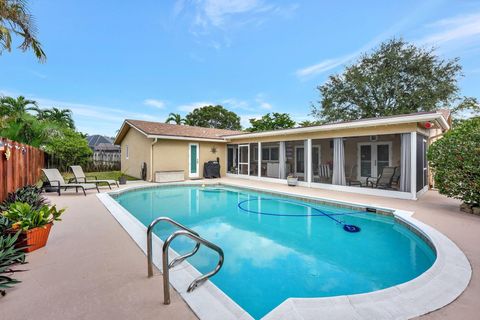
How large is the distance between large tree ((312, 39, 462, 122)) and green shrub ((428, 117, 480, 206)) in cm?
1843

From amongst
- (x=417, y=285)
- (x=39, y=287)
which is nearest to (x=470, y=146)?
(x=417, y=285)

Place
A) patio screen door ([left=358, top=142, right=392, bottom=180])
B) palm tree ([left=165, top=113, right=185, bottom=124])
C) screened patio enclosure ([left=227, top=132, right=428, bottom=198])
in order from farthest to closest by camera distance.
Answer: palm tree ([left=165, top=113, right=185, bottom=124])
patio screen door ([left=358, top=142, right=392, bottom=180])
screened patio enclosure ([left=227, top=132, right=428, bottom=198])

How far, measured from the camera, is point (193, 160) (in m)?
15.6

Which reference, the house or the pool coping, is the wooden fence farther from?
the house

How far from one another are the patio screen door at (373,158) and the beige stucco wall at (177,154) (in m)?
9.17

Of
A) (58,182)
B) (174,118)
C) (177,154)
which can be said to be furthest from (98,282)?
(174,118)

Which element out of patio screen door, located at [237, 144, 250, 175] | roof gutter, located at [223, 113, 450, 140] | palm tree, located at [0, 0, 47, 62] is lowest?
patio screen door, located at [237, 144, 250, 175]

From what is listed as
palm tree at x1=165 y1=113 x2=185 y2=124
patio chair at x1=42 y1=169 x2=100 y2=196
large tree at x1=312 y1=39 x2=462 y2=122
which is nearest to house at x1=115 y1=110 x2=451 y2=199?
patio chair at x1=42 y1=169 x2=100 y2=196

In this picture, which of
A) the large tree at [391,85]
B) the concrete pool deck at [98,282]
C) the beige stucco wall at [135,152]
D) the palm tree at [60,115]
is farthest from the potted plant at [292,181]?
the palm tree at [60,115]

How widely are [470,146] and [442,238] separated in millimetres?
3495

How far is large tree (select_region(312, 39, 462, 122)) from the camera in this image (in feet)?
70.0

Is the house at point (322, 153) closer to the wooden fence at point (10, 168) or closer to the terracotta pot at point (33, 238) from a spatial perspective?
the wooden fence at point (10, 168)

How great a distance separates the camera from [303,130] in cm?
1192

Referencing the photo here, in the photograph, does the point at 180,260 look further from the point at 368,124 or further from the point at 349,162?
the point at 349,162
